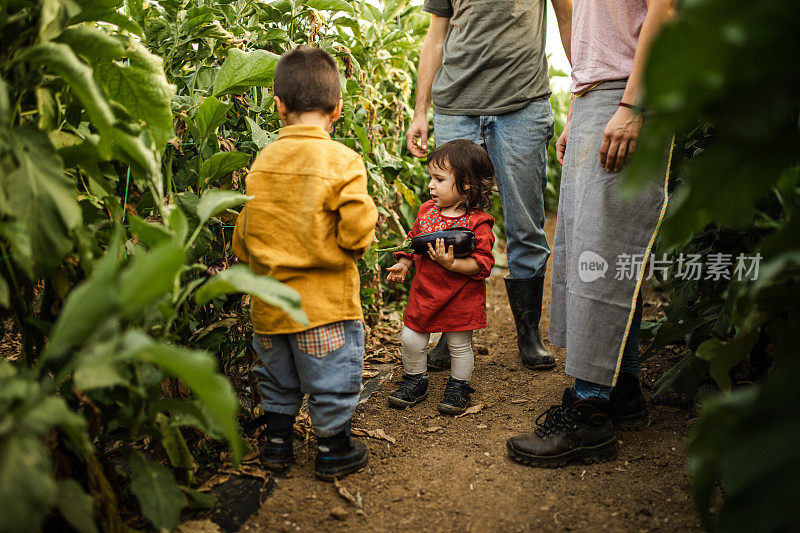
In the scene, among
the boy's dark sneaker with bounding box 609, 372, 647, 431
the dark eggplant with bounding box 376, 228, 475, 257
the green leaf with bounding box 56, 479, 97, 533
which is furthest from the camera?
the dark eggplant with bounding box 376, 228, 475, 257

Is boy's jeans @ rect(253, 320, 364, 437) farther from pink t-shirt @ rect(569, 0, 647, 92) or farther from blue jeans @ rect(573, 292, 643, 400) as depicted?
pink t-shirt @ rect(569, 0, 647, 92)

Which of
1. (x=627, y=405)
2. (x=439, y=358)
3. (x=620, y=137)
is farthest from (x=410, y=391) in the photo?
(x=620, y=137)

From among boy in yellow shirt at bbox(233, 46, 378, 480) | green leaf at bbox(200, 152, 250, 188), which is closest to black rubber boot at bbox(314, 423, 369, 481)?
boy in yellow shirt at bbox(233, 46, 378, 480)

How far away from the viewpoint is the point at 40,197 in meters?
1.32

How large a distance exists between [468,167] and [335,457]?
1313 millimetres

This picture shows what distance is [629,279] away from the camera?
199 centimetres

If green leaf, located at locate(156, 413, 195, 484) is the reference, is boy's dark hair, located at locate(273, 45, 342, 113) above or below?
above

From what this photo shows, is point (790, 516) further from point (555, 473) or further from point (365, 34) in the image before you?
point (365, 34)

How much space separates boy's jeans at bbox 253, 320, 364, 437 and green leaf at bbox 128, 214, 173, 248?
544 mm

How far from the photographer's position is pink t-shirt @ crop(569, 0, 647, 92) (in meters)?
1.95

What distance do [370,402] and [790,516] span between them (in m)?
1.89

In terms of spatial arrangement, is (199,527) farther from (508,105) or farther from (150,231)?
(508,105)

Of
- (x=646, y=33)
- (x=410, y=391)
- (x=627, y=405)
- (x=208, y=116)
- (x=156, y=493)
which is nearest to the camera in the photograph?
(x=156, y=493)

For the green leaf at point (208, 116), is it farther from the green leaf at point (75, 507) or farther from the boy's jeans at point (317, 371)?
the green leaf at point (75, 507)
